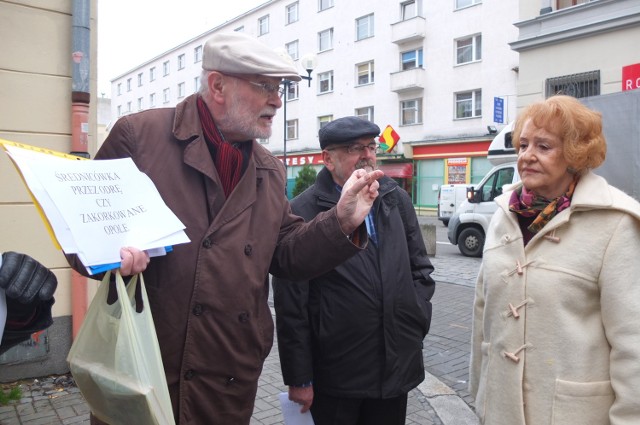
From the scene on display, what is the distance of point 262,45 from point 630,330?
5.25ft

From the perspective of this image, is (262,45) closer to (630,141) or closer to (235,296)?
(235,296)

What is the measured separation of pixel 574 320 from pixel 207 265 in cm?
131

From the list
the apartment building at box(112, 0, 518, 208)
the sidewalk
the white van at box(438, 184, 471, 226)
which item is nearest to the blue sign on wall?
the apartment building at box(112, 0, 518, 208)

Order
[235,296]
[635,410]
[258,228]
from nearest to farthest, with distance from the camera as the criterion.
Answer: [635,410]
[235,296]
[258,228]

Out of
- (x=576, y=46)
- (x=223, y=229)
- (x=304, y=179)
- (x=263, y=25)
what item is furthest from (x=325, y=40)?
(x=223, y=229)

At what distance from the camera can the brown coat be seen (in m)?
1.76

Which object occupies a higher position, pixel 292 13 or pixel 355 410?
pixel 292 13

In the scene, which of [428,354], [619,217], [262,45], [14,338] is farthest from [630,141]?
[14,338]

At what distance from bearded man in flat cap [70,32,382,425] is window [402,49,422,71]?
2797 centimetres

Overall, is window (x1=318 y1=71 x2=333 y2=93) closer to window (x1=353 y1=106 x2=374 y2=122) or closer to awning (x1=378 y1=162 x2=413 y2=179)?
window (x1=353 y1=106 x2=374 y2=122)

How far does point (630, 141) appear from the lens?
18.3ft

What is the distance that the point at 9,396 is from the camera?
3.96 metres

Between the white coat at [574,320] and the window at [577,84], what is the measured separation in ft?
40.7

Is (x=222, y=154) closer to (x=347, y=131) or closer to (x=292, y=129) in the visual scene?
(x=347, y=131)
